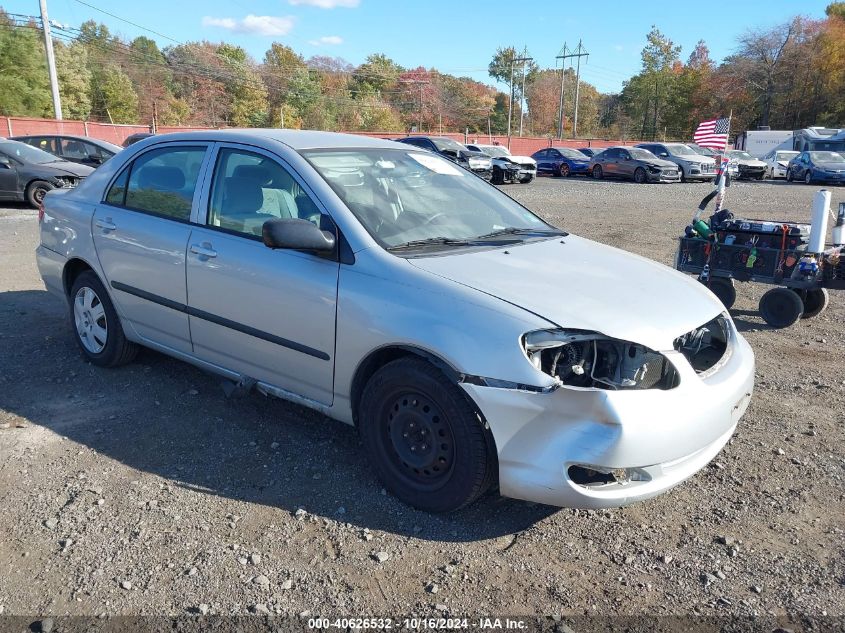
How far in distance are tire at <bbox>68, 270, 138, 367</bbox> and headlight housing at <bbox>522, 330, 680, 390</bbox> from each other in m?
3.22

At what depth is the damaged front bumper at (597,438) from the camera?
2727 millimetres

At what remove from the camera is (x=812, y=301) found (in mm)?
6863

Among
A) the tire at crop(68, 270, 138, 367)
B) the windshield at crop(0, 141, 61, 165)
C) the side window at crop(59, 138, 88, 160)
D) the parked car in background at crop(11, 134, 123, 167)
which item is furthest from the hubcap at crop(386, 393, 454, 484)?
the side window at crop(59, 138, 88, 160)

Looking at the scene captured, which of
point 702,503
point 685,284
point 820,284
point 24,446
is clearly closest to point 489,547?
point 702,503

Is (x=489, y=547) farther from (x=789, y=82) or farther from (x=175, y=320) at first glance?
(x=789, y=82)

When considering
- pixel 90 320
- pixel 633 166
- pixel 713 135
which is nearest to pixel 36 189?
pixel 90 320

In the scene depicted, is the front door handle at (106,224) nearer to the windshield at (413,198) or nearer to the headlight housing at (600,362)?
the windshield at (413,198)

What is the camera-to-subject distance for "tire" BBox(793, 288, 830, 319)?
22.4 ft

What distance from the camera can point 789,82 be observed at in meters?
60.9

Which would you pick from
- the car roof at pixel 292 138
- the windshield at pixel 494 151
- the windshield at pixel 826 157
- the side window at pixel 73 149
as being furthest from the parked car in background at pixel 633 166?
the car roof at pixel 292 138

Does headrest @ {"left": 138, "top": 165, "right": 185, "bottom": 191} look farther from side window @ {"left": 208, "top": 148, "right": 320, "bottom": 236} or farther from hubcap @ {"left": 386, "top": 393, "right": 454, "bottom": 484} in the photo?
hubcap @ {"left": 386, "top": 393, "right": 454, "bottom": 484}

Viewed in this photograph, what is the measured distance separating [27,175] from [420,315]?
13.6 metres

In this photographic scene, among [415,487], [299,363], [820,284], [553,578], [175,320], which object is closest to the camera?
[553,578]

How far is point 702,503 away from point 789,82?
226 feet
